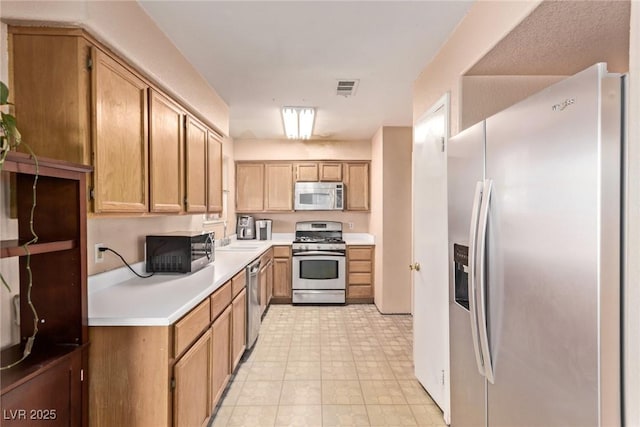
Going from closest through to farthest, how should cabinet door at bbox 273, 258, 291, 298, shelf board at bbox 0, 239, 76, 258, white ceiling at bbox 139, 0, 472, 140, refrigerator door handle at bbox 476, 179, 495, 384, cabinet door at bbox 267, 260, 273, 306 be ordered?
shelf board at bbox 0, 239, 76, 258 < refrigerator door handle at bbox 476, 179, 495, 384 < white ceiling at bbox 139, 0, 472, 140 < cabinet door at bbox 267, 260, 273, 306 < cabinet door at bbox 273, 258, 291, 298

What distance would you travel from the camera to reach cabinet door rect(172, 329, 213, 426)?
1572mm

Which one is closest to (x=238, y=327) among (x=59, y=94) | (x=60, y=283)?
(x=60, y=283)

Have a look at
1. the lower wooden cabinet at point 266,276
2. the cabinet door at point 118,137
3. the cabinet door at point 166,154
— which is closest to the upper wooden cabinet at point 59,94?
the cabinet door at point 118,137

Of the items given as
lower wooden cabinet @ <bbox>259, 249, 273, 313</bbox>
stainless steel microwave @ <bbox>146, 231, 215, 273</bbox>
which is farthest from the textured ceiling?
lower wooden cabinet @ <bbox>259, 249, 273, 313</bbox>

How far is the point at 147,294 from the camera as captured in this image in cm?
184

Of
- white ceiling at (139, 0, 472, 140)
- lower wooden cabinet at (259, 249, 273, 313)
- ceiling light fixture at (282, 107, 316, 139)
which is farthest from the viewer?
lower wooden cabinet at (259, 249, 273, 313)

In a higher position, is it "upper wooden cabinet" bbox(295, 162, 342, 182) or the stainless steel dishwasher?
"upper wooden cabinet" bbox(295, 162, 342, 182)

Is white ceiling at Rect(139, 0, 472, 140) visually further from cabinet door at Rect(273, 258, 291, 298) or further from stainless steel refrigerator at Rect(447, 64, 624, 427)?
cabinet door at Rect(273, 258, 291, 298)

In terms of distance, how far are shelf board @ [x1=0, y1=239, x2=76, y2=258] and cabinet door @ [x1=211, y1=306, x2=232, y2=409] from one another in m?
1.04

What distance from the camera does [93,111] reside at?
149 cm

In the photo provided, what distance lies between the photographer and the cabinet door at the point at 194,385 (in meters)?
1.57

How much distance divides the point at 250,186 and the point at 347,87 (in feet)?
8.87

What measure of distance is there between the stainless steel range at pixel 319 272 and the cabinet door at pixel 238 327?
1856mm

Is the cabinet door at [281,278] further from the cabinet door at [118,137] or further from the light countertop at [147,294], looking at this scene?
the cabinet door at [118,137]
